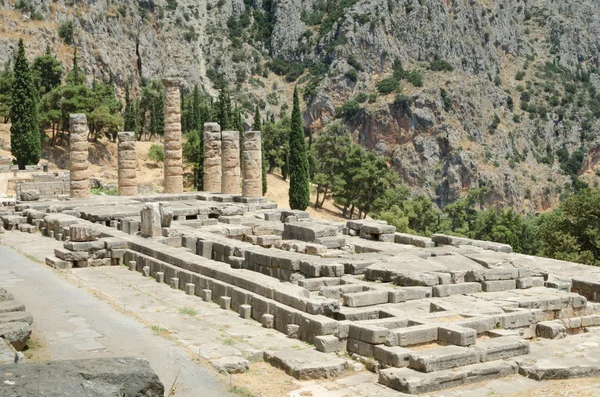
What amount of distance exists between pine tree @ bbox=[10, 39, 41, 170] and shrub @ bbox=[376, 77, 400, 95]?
5931 cm

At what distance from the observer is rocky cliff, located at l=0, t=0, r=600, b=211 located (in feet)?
324

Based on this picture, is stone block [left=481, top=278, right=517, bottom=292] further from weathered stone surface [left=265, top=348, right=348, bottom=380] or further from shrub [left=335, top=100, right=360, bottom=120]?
shrub [left=335, top=100, right=360, bottom=120]

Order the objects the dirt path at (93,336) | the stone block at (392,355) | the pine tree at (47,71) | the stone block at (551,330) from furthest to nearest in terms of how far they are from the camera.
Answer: the pine tree at (47,71), the stone block at (551,330), the stone block at (392,355), the dirt path at (93,336)

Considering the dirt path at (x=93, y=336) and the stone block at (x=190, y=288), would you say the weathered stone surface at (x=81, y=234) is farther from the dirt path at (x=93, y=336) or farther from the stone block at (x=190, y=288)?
the stone block at (x=190, y=288)

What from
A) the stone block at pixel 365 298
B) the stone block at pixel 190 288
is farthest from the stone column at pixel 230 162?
the stone block at pixel 365 298

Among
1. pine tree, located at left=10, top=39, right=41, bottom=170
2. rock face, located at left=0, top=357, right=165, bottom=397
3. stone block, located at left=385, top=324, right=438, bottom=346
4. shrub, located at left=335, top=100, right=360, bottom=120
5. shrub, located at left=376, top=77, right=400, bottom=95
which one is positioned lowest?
stone block, located at left=385, top=324, right=438, bottom=346

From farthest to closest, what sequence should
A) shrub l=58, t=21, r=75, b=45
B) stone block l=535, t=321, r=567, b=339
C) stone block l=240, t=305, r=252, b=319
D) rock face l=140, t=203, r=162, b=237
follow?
shrub l=58, t=21, r=75, b=45, rock face l=140, t=203, r=162, b=237, stone block l=240, t=305, r=252, b=319, stone block l=535, t=321, r=567, b=339

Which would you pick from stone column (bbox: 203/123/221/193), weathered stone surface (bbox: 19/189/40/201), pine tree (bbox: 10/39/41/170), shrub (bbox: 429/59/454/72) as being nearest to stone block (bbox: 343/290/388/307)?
weathered stone surface (bbox: 19/189/40/201)

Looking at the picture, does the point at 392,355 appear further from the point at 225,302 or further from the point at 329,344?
the point at 225,302

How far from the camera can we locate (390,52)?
368 ft

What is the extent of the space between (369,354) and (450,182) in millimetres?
84074

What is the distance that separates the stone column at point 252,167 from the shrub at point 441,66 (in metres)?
74.0

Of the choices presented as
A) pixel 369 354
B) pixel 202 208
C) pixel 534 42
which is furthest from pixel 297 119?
pixel 534 42

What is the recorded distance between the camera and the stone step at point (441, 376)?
13.5 meters
